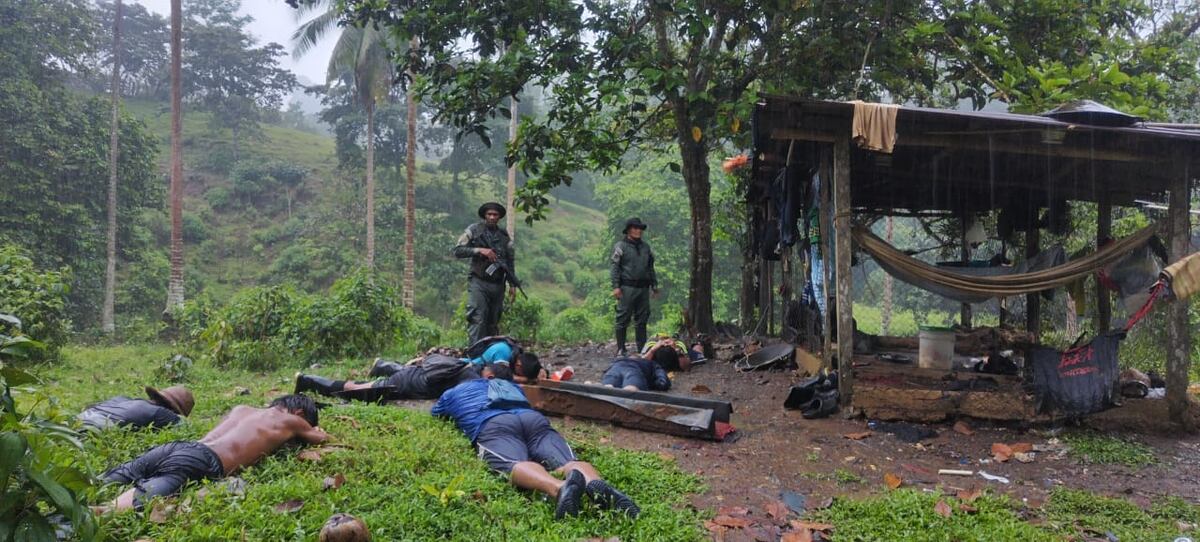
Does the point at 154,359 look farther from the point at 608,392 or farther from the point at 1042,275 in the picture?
the point at 1042,275

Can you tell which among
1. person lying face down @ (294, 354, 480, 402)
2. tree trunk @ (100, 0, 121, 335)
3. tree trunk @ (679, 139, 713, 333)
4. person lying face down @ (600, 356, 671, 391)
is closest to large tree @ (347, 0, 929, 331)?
tree trunk @ (679, 139, 713, 333)

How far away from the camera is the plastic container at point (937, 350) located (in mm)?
6953

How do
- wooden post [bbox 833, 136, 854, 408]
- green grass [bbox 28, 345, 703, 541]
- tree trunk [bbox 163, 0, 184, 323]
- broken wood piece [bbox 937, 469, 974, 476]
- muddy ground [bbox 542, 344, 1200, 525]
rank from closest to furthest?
green grass [bbox 28, 345, 703, 541], muddy ground [bbox 542, 344, 1200, 525], broken wood piece [bbox 937, 469, 974, 476], wooden post [bbox 833, 136, 854, 408], tree trunk [bbox 163, 0, 184, 323]

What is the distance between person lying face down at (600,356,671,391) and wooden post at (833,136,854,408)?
1.72m

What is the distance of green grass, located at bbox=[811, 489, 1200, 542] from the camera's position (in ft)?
11.5

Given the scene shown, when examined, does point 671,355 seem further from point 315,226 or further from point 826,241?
point 315,226

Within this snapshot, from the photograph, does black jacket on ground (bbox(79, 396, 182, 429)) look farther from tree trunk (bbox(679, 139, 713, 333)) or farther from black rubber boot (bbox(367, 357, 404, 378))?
tree trunk (bbox(679, 139, 713, 333))

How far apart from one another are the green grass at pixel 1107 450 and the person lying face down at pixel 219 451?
5427 mm

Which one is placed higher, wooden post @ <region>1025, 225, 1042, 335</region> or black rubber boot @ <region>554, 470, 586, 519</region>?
wooden post @ <region>1025, 225, 1042, 335</region>

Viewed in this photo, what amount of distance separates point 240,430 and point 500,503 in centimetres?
161

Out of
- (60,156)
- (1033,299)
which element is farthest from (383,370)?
(60,156)

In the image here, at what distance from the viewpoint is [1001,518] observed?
370 centimetres

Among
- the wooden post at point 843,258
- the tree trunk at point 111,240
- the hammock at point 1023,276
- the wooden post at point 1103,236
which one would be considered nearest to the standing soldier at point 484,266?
the wooden post at point 843,258

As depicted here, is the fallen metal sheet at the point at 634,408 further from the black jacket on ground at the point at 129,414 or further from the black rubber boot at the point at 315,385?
the black jacket on ground at the point at 129,414
